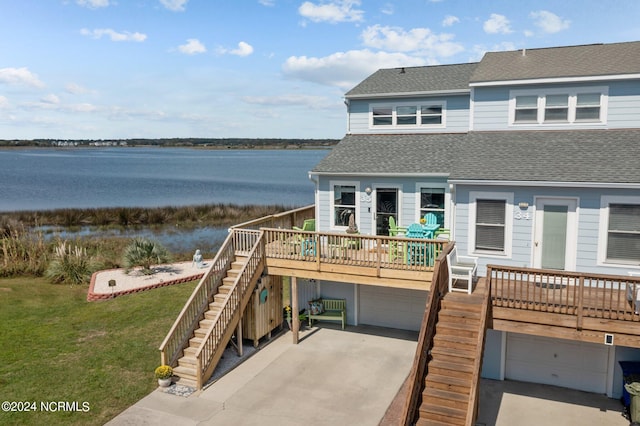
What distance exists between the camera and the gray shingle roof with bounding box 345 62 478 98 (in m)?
16.8

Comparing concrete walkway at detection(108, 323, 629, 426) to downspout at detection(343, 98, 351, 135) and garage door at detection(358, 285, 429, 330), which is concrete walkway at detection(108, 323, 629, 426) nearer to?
garage door at detection(358, 285, 429, 330)

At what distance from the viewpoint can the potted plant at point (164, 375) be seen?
12078mm

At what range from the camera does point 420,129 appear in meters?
17.2

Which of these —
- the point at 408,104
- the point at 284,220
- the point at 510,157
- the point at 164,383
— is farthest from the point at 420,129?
the point at 164,383

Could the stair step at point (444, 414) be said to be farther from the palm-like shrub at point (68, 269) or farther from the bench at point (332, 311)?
the palm-like shrub at point (68, 269)

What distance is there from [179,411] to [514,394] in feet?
27.4

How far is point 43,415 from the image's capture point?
427 inches

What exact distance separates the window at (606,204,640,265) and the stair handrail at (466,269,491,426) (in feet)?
11.2

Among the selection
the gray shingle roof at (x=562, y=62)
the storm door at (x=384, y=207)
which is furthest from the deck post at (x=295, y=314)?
the gray shingle roof at (x=562, y=62)

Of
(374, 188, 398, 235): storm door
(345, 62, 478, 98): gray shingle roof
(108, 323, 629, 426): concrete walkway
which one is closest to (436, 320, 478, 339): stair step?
(108, 323, 629, 426): concrete walkway

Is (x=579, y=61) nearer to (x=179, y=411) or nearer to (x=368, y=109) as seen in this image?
(x=368, y=109)

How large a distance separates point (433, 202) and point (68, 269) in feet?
55.1

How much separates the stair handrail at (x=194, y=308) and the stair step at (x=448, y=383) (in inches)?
266

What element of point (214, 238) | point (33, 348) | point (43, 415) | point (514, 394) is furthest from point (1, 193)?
point (514, 394)
